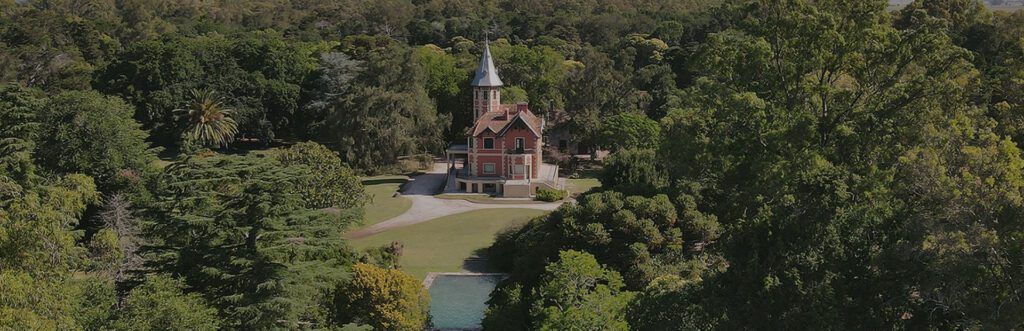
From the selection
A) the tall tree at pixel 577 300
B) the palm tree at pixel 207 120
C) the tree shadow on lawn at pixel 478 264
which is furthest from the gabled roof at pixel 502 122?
the tall tree at pixel 577 300

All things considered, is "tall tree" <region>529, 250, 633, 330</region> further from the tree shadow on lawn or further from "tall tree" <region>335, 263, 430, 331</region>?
the tree shadow on lawn

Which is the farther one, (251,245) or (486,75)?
(486,75)

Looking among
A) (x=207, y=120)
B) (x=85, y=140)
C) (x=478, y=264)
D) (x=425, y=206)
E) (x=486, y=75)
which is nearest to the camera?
(x=478, y=264)

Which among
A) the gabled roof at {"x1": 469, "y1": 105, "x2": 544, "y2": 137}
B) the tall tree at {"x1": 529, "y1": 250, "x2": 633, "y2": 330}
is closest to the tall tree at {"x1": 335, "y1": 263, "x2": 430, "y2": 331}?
the tall tree at {"x1": 529, "y1": 250, "x2": 633, "y2": 330}

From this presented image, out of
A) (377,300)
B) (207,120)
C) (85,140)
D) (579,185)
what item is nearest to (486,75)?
(579,185)

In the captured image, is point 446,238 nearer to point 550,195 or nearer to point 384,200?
point 384,200

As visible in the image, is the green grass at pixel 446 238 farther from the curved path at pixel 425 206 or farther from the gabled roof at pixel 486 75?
the gabled roof at pixel 486 75
